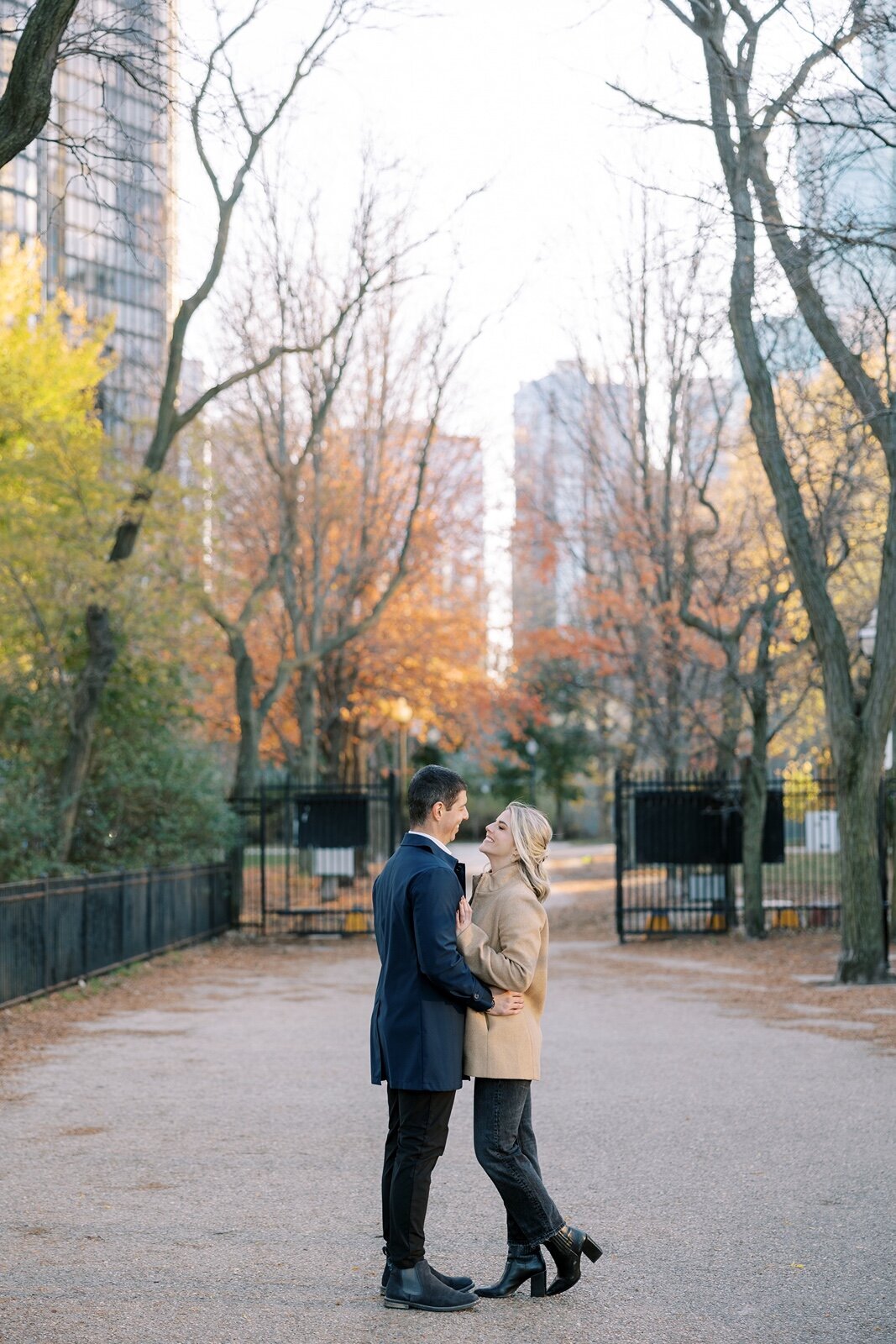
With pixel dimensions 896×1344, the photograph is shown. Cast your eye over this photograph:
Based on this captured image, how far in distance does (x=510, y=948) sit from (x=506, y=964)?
59 millimetres

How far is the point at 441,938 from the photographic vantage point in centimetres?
535

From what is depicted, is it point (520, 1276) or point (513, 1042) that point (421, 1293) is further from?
point (513, 1042)

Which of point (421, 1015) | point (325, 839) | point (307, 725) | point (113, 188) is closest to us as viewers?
point (421, 1015)

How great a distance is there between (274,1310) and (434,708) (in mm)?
32990

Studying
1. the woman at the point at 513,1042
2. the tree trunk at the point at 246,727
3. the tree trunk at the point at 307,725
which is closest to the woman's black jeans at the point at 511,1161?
the woman at the point at 513,1042

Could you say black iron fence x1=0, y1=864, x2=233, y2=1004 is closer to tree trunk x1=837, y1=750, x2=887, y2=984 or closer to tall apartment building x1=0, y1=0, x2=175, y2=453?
tall apartment building x1=0, y1=0, x2=175, y2=453

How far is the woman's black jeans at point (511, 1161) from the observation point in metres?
5.55

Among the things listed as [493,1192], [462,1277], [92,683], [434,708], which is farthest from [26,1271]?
[434,708]

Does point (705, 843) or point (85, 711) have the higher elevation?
point (85, 711)

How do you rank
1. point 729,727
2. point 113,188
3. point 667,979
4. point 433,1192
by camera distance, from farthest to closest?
point 113,188 < point 729,727 < point 667,979 < point 433,1192

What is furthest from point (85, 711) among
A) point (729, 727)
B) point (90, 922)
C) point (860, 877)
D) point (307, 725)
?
point (307, 725)

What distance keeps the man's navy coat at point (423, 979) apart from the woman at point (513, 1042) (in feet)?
0.31

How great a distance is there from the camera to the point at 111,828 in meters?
21.9

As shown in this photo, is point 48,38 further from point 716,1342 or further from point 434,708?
point 434,708
